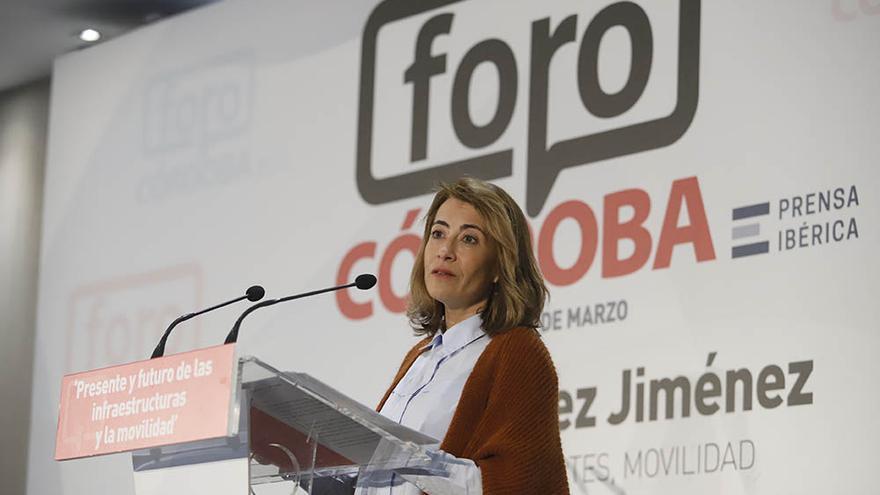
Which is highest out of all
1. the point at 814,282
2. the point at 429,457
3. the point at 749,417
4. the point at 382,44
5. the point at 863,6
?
the point at 382,44

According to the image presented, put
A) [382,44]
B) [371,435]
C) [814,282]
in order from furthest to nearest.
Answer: [382,44], [814,282], [371,435]

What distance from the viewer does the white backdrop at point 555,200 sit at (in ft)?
14.4

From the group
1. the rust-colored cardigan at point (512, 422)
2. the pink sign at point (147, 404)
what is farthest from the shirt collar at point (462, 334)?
the pink sign at point (147, 404)

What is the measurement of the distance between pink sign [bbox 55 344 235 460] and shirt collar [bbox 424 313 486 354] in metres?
0.74

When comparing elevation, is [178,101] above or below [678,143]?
above

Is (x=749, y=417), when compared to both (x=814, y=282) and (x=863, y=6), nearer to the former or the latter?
(x=814, y=282)

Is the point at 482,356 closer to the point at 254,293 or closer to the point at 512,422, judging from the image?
the point at 512,422

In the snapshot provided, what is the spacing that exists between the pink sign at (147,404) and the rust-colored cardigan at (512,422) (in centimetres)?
57

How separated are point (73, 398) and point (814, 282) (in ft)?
8.42

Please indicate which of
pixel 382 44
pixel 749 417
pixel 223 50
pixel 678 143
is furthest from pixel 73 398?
pixel 223 50

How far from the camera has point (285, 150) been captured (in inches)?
245

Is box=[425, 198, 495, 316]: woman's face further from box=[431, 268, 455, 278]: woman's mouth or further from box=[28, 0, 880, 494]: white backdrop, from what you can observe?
box=[28, 0, 880, 494]: white backdrop

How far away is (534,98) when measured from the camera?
5328mm

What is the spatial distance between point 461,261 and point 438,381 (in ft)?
0.76
